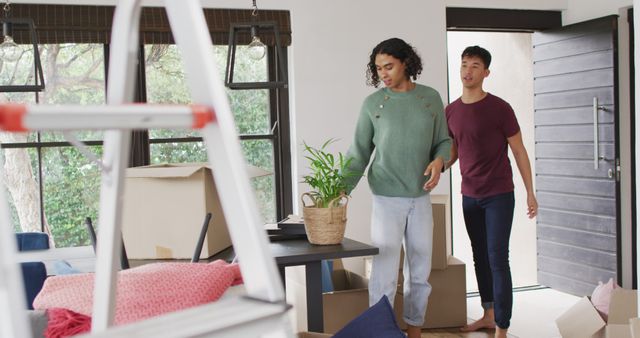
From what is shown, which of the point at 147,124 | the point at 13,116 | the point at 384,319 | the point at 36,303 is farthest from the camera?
the point at 384,319

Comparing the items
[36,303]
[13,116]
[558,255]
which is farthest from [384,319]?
[558,255]

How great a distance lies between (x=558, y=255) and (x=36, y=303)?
13.4 ft

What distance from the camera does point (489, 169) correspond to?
13.0 feet

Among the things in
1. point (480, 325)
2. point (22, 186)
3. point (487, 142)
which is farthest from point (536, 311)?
point (22, 186)

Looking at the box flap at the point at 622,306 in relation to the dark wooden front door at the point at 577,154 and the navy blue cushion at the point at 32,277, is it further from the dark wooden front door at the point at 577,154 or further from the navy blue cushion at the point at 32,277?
the navy blue cushion at the point at 32,277

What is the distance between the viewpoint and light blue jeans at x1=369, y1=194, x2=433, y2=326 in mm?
3572

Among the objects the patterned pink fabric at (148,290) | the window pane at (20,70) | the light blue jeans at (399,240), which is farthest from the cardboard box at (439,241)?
the patterned pink fabric at (148,290)

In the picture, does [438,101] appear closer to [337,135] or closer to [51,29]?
[337,135]

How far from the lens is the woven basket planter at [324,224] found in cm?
305

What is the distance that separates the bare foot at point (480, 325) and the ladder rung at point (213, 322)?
3397 mm

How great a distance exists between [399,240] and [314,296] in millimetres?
705

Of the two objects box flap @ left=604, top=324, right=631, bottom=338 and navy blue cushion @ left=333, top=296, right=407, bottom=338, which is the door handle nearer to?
box flap @ left=604, top=324, right=631, bottom=338

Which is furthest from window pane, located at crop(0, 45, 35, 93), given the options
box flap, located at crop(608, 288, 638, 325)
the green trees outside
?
box flap, located at crop(608, 288, 638, 325)

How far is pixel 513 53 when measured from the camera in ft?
21.7
